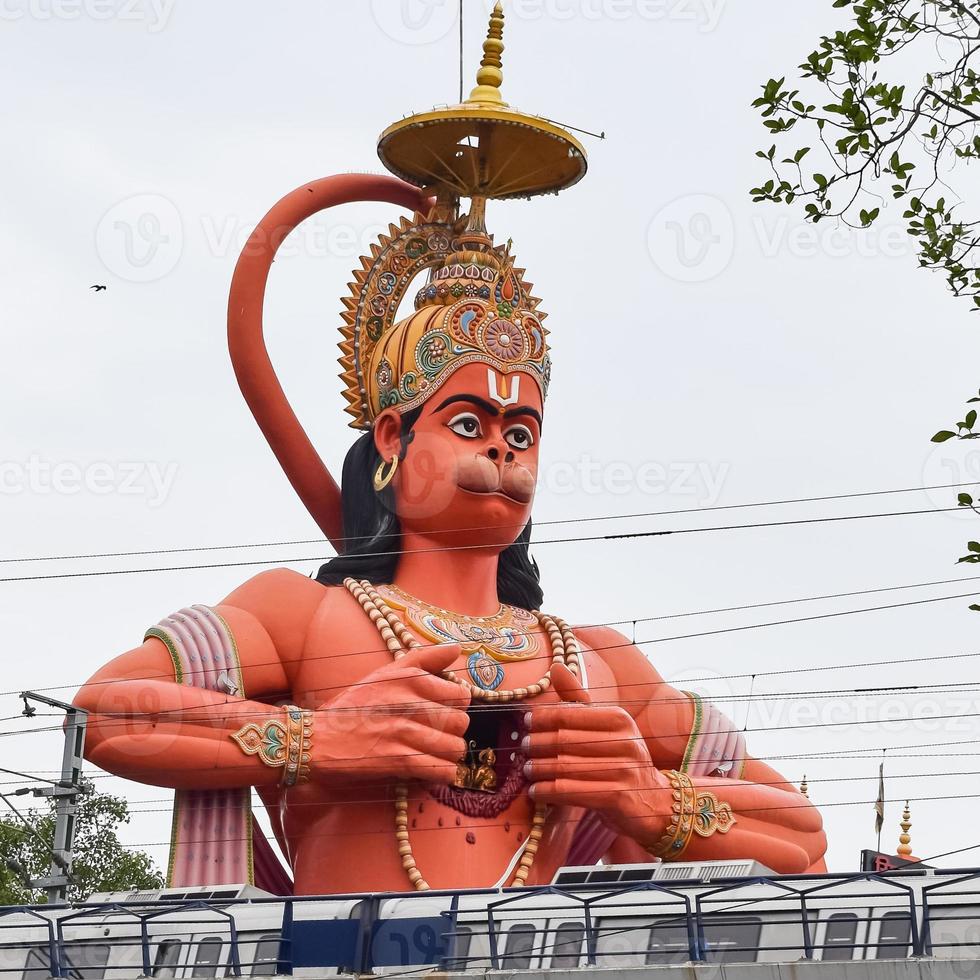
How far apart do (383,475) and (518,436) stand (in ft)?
4.12

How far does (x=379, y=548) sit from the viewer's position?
750 inches

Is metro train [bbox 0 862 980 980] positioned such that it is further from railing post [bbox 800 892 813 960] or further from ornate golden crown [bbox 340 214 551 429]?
ornate golden crown [bbox 340 214 551 429]

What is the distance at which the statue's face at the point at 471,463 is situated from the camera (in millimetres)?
18625

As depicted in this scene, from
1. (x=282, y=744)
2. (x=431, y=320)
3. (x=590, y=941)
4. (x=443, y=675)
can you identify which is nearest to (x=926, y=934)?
(x=590, y=941)

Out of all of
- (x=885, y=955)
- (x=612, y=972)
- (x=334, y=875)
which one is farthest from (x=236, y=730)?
(x=885, y=955)

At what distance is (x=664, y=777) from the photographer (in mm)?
18078

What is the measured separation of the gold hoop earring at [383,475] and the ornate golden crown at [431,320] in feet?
1.69

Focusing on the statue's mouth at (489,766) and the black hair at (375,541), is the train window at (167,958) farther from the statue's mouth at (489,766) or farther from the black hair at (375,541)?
the black hair at (375,541)

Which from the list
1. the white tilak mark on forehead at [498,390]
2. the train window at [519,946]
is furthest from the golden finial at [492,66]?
the train window at [519,946]

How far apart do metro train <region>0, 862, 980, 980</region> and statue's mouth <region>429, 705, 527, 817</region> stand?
5.37 feet

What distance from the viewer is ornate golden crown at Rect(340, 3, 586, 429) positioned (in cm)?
1909

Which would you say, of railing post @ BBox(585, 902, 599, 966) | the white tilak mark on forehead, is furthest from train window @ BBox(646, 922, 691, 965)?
the white tilak mark on forehead

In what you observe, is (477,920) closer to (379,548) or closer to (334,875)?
(334,875)

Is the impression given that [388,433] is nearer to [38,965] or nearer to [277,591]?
[277,591]
